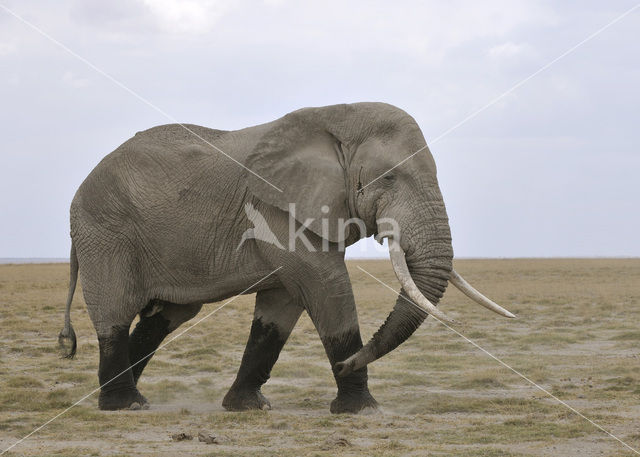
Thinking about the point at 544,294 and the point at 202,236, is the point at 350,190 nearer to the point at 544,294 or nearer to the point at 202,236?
the point at 202,236

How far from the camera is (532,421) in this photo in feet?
28.1

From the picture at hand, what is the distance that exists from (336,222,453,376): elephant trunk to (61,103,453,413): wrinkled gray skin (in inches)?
0.5

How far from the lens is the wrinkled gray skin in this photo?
8.52 metres

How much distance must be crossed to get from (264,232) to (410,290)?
1.64m

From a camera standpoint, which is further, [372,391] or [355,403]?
[372,391]

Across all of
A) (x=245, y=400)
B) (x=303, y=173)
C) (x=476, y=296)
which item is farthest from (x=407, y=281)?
(x=245, y=400)

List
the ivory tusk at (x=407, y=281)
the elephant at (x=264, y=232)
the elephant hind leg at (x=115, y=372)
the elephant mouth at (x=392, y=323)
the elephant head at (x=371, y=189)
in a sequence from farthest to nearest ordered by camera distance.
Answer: the elephant hind leg at (x=115, y=372)
the elephant at (x=264, y=232)
the elephant head at (x=371, y=189)
the elephant mouth at (x=392, y=323)
the ivory tusk at (x=407, y=281)

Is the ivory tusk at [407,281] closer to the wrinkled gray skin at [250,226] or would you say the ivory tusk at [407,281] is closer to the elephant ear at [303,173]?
the wrinkled gray skin at [250,226]

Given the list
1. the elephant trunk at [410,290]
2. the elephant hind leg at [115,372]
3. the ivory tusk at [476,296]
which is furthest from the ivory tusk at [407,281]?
the elephant hind leg at [115,372]

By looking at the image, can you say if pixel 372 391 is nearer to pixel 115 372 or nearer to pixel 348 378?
pixel 348 378

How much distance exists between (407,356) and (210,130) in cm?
568

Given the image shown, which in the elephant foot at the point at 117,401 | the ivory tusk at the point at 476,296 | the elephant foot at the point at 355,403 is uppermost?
the ivory tusk at the point at 476,296

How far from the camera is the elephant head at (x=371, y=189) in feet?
27.2

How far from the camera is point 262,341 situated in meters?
9.59
